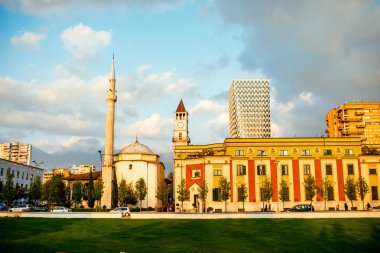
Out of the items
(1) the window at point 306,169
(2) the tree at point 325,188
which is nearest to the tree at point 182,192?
(1) the window at point 306,169

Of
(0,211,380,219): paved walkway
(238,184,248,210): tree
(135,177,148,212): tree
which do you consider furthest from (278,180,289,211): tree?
(135,177,148,212): tree

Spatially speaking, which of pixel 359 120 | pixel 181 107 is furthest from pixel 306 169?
pixel 181 107

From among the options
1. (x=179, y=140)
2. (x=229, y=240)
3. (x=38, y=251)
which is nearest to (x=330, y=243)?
(x=229, y=240)

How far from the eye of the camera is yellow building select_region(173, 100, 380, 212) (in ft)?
204

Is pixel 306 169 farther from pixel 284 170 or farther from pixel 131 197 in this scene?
pixel 131 197

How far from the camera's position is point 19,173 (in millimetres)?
91750

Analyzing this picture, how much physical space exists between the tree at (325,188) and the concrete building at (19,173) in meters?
63.0

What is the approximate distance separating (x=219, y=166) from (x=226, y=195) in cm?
685

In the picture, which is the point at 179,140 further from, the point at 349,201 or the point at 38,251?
the point at 38,251

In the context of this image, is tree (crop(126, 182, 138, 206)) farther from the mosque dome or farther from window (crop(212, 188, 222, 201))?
window (crop(212, 188, 222, 201))

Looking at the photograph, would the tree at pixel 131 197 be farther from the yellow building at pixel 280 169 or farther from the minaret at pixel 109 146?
the yellow building at pixel 280 169

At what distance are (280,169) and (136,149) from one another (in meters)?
35.7

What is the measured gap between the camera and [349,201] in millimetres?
62406

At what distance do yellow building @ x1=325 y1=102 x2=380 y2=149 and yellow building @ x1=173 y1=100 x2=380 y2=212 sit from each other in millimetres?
40857
